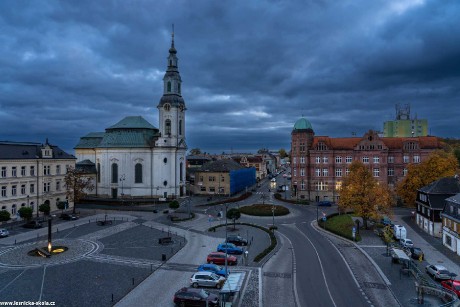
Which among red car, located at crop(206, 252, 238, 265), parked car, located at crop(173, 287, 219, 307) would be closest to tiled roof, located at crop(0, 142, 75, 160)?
red car, located at crop(206, 252, 238, 265)

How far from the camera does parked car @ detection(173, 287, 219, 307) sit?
81.2 feet

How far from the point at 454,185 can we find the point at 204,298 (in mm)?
44240

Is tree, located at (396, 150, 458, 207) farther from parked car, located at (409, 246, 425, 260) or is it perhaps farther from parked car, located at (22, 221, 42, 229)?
parked car, located at (22, 221, 42, 229)

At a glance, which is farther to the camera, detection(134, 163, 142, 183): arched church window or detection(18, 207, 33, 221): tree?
detection(134, 163, 142, 183): arched church window

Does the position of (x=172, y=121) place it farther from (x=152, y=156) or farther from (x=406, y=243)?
(x=406, y=243)

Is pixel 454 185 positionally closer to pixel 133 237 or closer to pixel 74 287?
pixel 133 237

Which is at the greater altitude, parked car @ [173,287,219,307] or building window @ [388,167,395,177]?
building window @ [388,167,395,177]

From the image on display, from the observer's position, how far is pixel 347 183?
5550 cm

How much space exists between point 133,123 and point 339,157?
53895 mm

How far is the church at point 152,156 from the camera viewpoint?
84000mm

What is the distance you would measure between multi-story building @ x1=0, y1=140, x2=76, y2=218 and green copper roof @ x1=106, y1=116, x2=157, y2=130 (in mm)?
21092

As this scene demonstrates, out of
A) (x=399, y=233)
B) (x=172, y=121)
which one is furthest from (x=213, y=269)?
(x=172, y=121)

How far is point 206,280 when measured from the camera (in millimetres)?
28875

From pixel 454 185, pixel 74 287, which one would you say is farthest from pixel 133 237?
pixel 454 185
